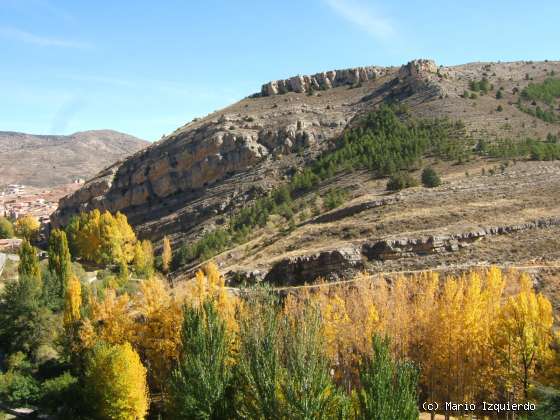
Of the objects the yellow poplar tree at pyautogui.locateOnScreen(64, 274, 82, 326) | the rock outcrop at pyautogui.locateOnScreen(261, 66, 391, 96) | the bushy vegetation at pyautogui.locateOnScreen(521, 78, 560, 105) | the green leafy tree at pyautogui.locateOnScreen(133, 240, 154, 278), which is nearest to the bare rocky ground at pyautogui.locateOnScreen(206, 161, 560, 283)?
the green leafy tree at pyautogui.locateOnScreen(133, 240, 154, 278)

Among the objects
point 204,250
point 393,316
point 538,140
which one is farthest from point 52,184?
point 393,316

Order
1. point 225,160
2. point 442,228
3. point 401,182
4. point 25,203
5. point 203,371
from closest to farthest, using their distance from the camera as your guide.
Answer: point 203,371, point 442,228, point 401,182, point 225,160, point 25,203

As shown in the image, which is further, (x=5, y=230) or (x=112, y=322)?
(x=5, y=230)

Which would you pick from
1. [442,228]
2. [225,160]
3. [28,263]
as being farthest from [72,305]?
[225,160]

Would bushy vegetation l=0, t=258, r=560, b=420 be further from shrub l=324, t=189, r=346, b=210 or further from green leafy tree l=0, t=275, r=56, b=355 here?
shrub l=324, t=189, r=346, b=210

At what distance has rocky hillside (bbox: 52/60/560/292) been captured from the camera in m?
36.2

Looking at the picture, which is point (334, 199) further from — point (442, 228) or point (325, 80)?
point (325, 80)

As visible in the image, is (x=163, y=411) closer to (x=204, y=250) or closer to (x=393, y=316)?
(x=393, y=316)

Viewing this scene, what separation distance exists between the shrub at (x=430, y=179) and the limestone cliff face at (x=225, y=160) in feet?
84.9

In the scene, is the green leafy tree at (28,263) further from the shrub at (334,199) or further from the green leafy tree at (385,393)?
the green leafy tree at (385,393)

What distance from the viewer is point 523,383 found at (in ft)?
67.5

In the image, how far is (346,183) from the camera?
5628 centimetres

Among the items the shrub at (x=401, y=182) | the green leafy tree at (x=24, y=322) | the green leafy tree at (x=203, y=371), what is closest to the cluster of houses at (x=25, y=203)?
the green leafy tree at (x=24, y=322)

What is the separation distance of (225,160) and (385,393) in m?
65.3
